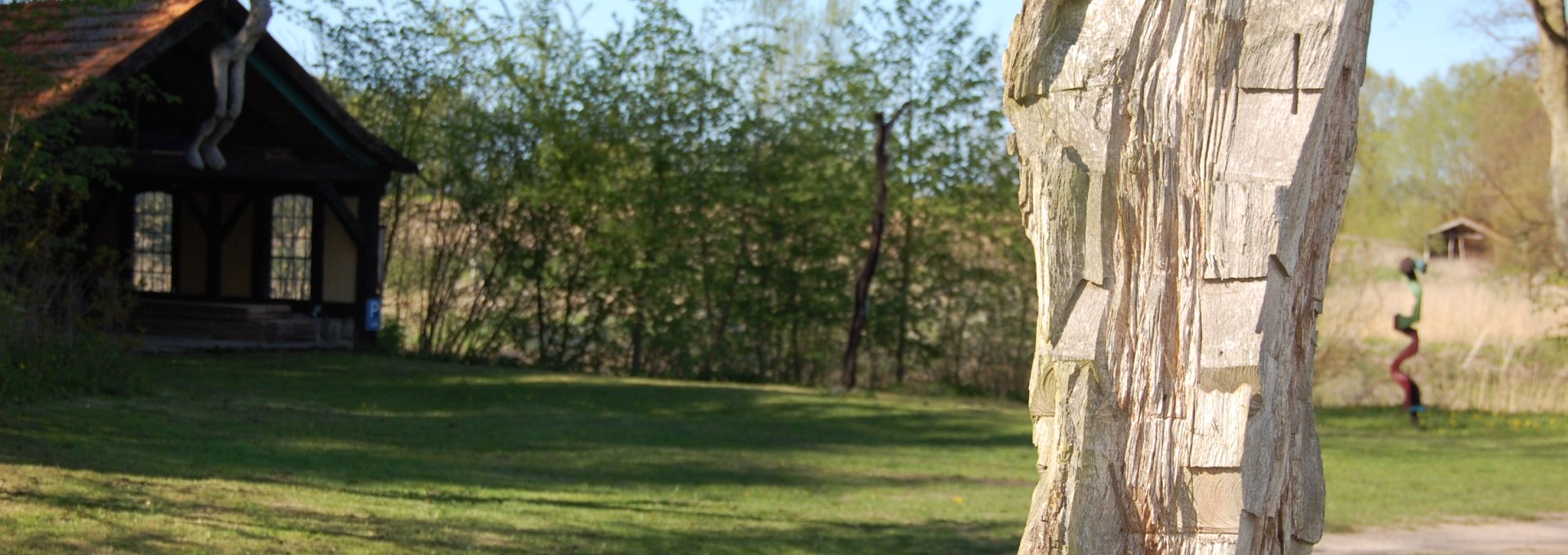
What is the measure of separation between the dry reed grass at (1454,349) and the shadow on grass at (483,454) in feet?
25.0

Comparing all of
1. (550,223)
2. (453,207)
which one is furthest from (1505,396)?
(453,207)

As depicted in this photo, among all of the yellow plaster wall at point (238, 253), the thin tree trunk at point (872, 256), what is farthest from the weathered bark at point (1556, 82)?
the yellow plaster wall at point (238, 253)

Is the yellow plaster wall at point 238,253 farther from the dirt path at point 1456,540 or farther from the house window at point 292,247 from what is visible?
the dirt path at point 1456,540

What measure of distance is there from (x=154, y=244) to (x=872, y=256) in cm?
1028

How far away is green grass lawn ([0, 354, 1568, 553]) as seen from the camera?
24.7ft

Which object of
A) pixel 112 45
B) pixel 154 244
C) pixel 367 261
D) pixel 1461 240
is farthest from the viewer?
pixel 1461 240

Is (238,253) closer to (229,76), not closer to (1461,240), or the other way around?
(229,76)

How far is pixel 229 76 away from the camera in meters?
14.1

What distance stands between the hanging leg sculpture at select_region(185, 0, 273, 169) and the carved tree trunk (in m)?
8.65

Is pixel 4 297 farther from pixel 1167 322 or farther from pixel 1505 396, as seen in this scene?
pixel 1505 396

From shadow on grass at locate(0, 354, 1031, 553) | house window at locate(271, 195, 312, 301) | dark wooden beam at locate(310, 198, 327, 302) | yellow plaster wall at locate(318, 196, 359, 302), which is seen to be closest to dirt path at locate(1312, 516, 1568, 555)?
shadow on grass at locate(0, 354, 1031, 553)

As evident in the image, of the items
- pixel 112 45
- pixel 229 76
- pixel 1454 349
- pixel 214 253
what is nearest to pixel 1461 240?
pixel 1454 349

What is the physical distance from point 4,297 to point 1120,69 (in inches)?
392

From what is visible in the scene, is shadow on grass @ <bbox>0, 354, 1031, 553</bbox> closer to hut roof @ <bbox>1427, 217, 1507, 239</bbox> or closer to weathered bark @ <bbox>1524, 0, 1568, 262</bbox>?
weathered bark @ <bbox>1524, 0, 1568, 262</bbox>
